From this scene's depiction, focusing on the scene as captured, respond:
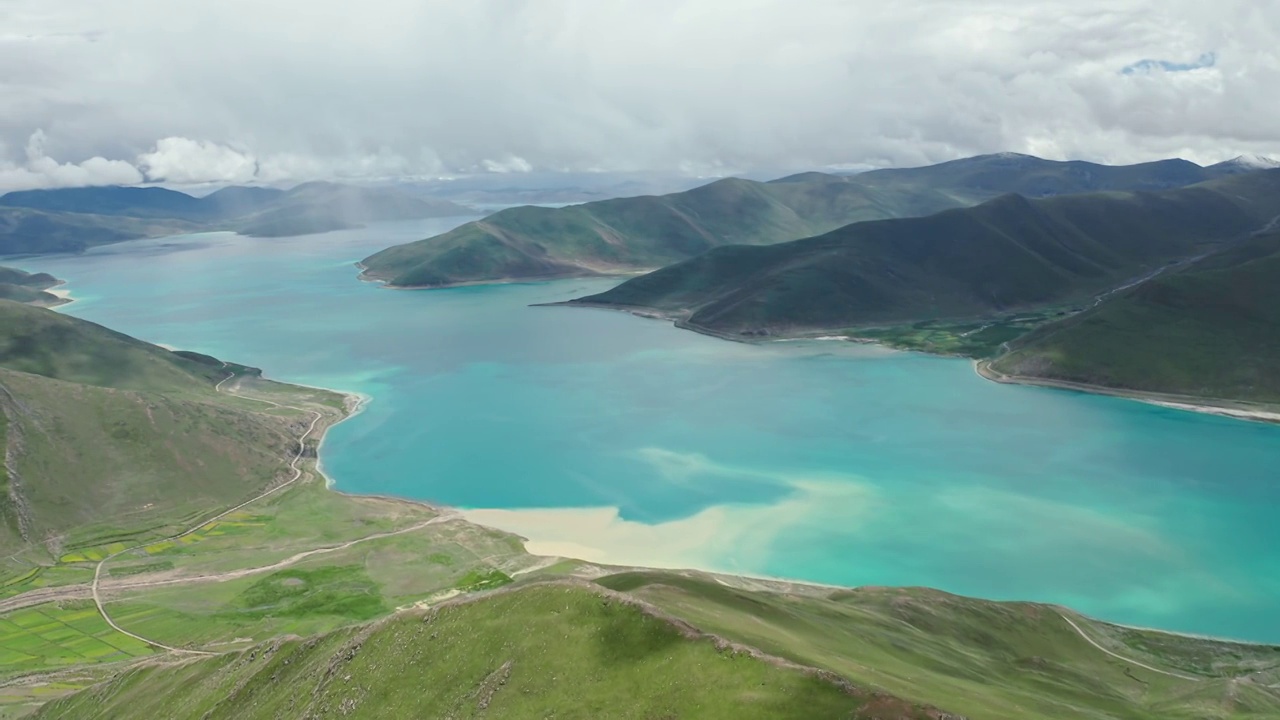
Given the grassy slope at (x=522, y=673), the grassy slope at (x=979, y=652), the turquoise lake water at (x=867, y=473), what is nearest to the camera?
the grassy slope at (x=522, y=673)

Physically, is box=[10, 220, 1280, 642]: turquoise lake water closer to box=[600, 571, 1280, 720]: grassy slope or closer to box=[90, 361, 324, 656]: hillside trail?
box=[90, 361, 324, 656]: hillside trail

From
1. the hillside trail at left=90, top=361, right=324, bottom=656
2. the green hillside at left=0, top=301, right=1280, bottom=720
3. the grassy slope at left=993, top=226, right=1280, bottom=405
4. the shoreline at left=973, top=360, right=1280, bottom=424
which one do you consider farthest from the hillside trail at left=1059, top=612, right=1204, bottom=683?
the grassy slope at left=993, top=226, right=1280, bottom=405

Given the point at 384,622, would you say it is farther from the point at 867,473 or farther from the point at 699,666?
the point at 867,473

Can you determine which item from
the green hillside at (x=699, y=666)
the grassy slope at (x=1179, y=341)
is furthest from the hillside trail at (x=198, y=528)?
the grassy slope at (x=1179, y=341)

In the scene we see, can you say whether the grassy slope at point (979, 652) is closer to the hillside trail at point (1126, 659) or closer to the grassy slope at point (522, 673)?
the hillside trail at point (1126, 659)

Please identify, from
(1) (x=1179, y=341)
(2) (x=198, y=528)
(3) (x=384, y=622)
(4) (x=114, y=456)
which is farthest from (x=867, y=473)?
(4) (x=114, y=456)

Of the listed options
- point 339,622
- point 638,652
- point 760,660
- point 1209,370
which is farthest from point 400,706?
point 1209,370
